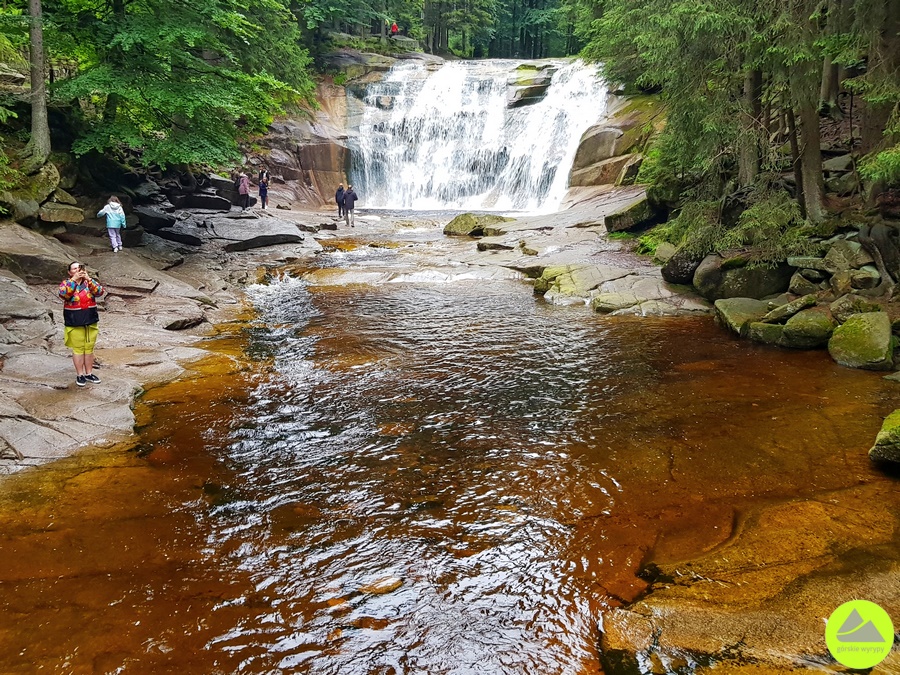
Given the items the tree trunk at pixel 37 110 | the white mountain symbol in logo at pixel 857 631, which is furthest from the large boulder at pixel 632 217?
the tree trunk at pixel 37 110

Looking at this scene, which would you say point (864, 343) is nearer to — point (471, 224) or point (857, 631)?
point (857, 631)

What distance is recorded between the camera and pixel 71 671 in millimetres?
3439

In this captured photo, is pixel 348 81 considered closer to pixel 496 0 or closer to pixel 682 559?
pixel 496 0

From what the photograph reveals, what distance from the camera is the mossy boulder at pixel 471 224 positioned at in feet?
77.1

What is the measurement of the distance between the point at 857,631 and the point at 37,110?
1785cm

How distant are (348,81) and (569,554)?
140 feet

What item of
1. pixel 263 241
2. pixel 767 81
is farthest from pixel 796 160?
pixel 263 241

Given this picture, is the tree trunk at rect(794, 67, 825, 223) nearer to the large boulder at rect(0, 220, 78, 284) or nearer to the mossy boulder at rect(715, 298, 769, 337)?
the mossy boulder at rect(715, 298, 769, 337)

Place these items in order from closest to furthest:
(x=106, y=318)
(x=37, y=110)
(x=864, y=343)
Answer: (x=864, y=343) < (x=106, y=318) < (x=37, y=110)

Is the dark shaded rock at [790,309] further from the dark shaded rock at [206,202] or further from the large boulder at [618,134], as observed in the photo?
the dark shaded rock at [206,202]

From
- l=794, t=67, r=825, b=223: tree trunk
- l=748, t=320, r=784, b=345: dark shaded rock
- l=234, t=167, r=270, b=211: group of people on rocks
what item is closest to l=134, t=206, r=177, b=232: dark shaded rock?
l=234, t=167, r=270, b=211: group of people on rocks

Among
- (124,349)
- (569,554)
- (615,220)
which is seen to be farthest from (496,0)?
(569,554)

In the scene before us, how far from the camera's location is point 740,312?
11203 millimetres

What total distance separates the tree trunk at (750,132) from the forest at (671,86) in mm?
46
